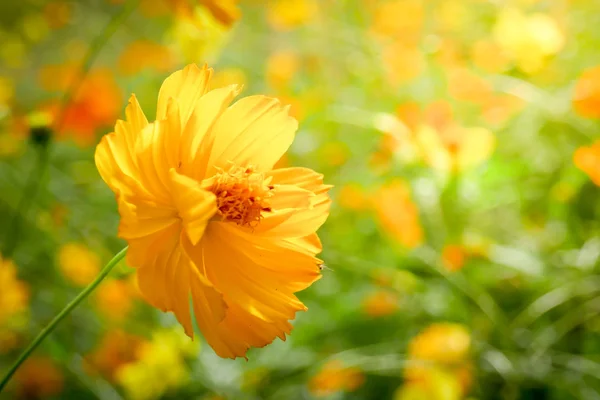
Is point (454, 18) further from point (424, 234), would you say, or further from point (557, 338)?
point (557, 338)

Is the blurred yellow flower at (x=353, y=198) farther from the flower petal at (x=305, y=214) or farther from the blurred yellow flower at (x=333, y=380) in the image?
the flower petal at (x=305, y=214)

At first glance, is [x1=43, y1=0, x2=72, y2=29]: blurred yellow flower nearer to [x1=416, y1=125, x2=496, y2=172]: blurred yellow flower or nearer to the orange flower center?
[x1=416, y1=125, x2=496, y2=172]: blurred yellow flower

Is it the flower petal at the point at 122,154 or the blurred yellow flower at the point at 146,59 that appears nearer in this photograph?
the flower petal at the point at 122,154

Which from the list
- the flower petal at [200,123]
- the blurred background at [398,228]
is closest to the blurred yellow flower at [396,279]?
the blurred background at [398,228]

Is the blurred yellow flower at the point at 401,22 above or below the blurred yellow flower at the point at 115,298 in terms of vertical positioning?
above

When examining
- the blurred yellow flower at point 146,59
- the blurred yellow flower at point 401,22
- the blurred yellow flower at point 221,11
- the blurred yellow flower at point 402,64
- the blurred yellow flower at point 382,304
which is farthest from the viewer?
the blurred yellow flower at point 146,59

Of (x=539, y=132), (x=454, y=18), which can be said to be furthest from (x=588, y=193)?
(x=454, y=18)

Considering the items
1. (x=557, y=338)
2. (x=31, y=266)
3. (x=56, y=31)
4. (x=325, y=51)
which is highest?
(x=325, y=51)

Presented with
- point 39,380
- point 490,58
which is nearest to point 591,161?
point 490,58
